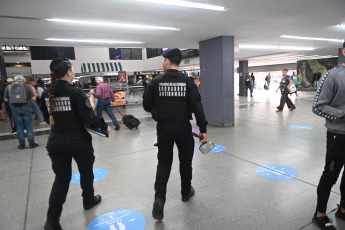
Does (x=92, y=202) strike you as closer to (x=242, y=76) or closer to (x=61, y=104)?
(x=61, y=104)

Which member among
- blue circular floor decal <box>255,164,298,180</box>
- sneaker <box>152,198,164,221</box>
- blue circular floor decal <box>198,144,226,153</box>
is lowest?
blue circular floor decal <box>255,164,298,180</box>

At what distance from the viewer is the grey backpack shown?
4957 millimetres

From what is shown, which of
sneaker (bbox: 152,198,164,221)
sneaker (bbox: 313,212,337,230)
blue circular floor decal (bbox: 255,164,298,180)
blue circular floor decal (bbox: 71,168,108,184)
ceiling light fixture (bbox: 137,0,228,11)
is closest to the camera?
sneaker (bbox: 313,212,337,230)

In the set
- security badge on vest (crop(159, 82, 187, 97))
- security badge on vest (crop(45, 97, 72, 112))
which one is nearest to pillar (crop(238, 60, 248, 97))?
security badge on vest (crop(159, 82, 187, 97))

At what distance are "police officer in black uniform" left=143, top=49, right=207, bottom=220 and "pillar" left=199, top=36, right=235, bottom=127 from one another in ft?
15.6

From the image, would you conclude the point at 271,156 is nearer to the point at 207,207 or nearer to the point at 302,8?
the point at 207,207

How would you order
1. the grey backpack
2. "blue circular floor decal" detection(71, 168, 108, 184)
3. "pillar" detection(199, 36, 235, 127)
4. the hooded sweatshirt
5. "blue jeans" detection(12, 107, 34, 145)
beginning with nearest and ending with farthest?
the hooded sweatshirt
"blue circular floor decal" detection(71, 168, 108, 184)
the grey backpack
"blue jeans" detection(12, 107, 34, 145)
"pillar" detection(199, 36, 235, 127)

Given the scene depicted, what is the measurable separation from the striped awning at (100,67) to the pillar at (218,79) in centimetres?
1719

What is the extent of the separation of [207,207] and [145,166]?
1.65 meters

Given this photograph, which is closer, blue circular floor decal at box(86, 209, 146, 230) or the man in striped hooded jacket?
the man in striped hooded jacket

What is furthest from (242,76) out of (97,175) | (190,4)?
(97,175)

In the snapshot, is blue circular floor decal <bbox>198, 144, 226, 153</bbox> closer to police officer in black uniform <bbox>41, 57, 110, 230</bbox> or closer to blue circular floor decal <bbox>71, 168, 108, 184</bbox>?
blue circular floor decal <bbox>71, 168, 108, 184</bbox>

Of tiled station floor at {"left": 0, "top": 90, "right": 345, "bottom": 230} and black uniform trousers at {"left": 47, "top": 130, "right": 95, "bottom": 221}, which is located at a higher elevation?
black uniform trousers at {"left": 47, "top": 130, "right": 95, "bottom": 221}

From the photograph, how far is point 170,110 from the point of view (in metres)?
2.35
